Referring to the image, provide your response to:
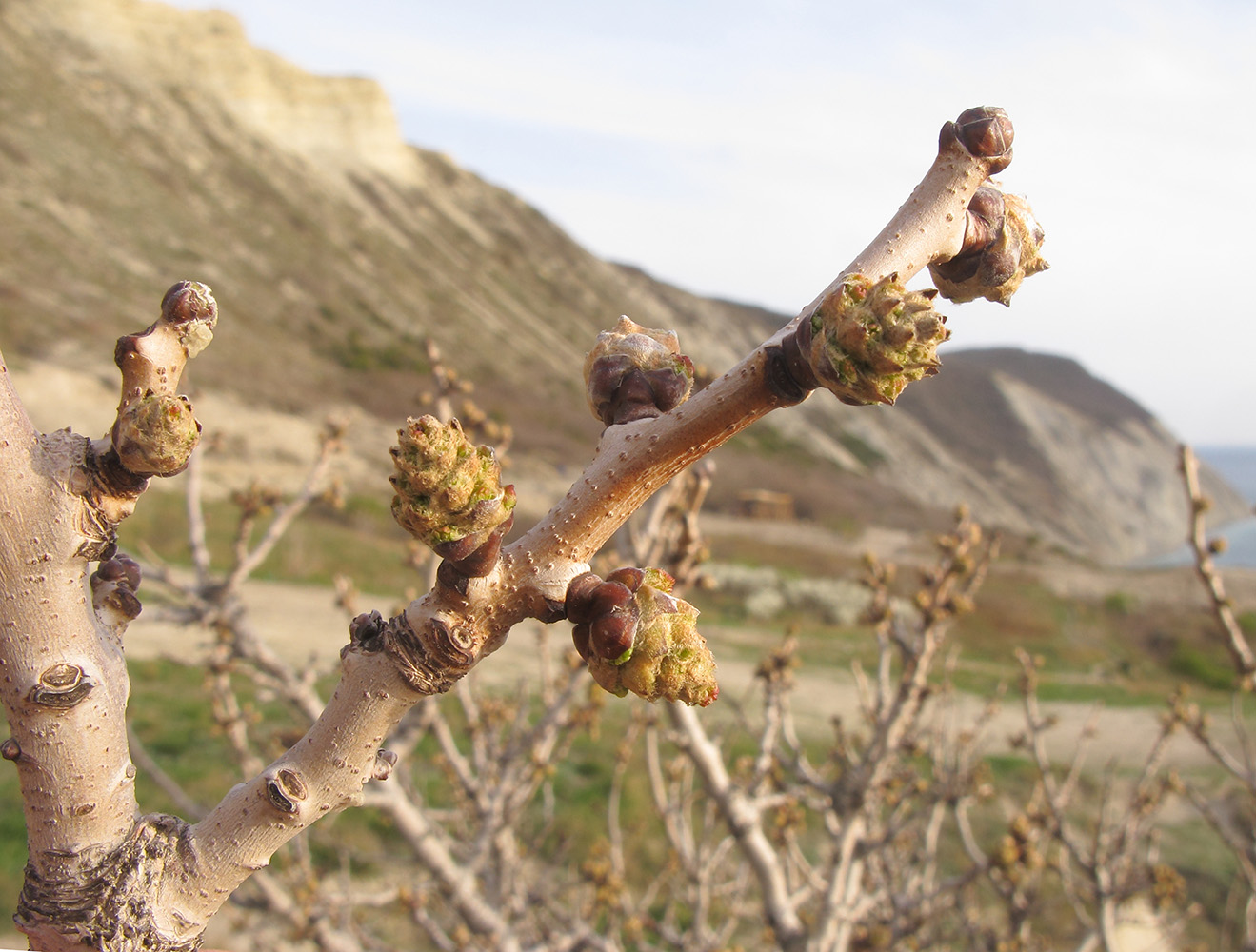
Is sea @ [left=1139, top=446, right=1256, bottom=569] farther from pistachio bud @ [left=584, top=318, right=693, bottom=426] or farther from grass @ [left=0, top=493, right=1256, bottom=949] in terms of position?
pistachio bud @ [left=584, top=318, right=693, bottom=426]

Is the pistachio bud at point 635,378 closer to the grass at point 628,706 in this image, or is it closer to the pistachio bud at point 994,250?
the pistachio bud at point 994,250

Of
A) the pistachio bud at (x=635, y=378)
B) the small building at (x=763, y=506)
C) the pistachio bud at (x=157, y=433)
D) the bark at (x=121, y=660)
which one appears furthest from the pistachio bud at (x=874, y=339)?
the small building at (x=763, y=506)

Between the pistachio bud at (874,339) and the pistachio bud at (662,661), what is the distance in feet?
0.89

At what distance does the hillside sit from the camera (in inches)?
1188

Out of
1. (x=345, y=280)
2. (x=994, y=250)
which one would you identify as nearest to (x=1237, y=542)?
(x=345, y=280)

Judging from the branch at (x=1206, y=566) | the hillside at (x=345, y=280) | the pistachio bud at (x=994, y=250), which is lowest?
the pistachio bud at (x=994, y=250)

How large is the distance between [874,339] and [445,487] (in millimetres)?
390

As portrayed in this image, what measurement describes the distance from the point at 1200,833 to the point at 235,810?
1018 cm

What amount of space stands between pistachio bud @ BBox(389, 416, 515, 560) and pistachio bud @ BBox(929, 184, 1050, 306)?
0.65m

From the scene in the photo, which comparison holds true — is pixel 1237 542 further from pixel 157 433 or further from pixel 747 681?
pixel 157 433

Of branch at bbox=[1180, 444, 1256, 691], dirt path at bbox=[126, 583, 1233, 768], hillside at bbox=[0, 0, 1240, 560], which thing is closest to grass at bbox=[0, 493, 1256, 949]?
dirt path at bbox=[126, 583, 1233, 768]

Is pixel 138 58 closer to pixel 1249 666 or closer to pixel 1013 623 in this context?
pixel 1013 623

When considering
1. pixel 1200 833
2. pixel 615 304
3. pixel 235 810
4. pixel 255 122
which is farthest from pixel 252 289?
pixel 235 810

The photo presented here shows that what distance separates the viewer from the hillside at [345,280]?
99.0ft
